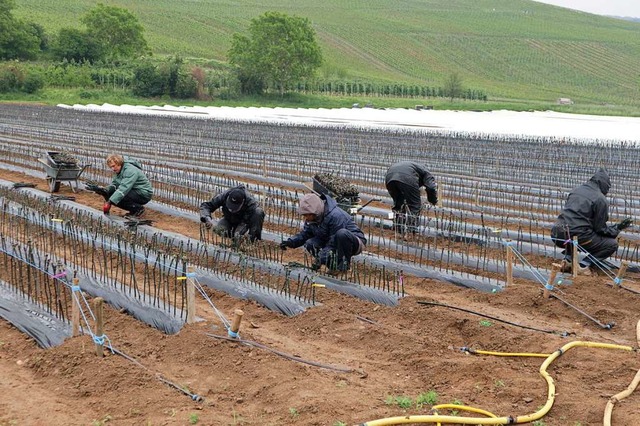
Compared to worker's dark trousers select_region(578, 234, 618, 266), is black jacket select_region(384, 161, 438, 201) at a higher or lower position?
higher

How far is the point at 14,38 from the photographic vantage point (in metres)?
51.3

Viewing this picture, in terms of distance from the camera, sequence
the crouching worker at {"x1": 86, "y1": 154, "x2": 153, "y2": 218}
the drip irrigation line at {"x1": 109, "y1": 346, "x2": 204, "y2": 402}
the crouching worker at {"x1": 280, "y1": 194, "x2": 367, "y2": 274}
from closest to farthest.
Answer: the drip irrigation line at {"x1": 109, "y1": 346, "x2": 204, "y2": 402} < the crouching worker at {"x1": 280, "y1": 194, "x2": 367, "y2": 274} < the crouching worker at {"x1": 86, "y1": 154, "x2": 153, "y2": 218}

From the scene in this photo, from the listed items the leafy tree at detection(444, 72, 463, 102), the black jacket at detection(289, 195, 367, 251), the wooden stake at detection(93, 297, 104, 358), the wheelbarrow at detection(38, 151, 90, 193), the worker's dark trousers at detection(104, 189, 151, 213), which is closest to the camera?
the wooden stake at detection(93, 297, 104, 358)

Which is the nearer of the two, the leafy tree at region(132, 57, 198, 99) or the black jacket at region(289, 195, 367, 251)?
the black jacket at region(289, 195, 367, 251)

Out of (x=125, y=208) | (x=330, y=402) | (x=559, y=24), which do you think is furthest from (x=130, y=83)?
(x=559, y=24)

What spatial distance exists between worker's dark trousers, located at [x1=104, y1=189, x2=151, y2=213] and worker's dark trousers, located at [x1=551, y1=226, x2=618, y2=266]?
5.46m

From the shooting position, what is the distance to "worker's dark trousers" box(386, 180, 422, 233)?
9.88 metres

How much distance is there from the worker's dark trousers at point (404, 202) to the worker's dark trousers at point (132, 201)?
3371 millimetres

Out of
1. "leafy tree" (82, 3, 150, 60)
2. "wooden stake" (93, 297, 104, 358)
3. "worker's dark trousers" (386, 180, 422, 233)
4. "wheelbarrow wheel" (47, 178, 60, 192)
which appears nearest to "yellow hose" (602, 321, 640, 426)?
"wooden stake" (93, 297, 104, 358)

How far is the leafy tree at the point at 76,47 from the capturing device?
52625 mm

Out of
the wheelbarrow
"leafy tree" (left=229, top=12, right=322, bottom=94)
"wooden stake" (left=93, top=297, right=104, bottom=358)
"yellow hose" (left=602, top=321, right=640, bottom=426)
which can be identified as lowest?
"yellow hose" (left=602, top=321, right=640, bottom=426)

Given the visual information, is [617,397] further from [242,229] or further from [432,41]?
[432,41]

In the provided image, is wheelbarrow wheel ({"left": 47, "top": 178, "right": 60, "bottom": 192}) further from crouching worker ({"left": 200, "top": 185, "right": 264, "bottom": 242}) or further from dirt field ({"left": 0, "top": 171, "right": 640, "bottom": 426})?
dirt field ({"left": 0, "top": 171, "right": 640, "bottom": 426})

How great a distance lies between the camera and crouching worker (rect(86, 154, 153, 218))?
10.0 meters
